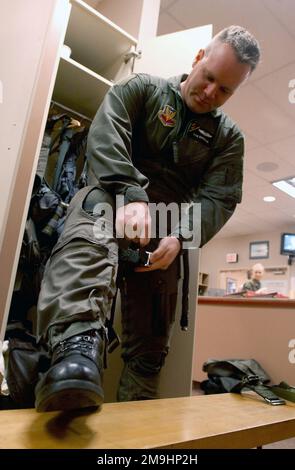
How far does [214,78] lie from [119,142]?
0.36m

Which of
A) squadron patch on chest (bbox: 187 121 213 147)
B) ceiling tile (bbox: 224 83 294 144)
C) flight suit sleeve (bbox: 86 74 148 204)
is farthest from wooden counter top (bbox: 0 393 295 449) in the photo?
ceiling tile (bbox: 224 83 294 144)

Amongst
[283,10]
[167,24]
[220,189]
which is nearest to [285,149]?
[283,10]

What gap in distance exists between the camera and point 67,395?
46 cm

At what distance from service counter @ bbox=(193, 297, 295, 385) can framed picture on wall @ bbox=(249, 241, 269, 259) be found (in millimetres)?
4552

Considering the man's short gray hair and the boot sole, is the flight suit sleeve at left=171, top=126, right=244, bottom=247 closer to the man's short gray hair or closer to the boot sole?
the man's short gray hair

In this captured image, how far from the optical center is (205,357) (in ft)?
9.14

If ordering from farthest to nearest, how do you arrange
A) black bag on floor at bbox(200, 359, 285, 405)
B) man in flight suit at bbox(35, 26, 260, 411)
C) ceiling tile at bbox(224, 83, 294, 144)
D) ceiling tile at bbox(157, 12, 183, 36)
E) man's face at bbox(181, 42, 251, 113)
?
ceiling tile at bbox(224, 83, 294, 144), ceiling tile at bbox(157, 12, 183, 36), black bag on floor at bbox(200, 359, 285, 405), man's face at bbox(181, 42, 251, 113), man in flight suit at bbox(35, 26, 260, 411)

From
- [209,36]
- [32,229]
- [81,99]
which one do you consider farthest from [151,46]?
[32,229]

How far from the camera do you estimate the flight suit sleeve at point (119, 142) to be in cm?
78

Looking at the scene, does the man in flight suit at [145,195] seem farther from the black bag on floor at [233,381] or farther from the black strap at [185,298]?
the black bag on floor at [233,381]

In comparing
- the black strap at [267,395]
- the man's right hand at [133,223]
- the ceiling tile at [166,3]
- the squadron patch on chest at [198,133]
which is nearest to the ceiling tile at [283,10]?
the ceiling tile at [166,3]

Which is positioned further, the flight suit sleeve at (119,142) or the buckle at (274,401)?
the buckle at (274,401)

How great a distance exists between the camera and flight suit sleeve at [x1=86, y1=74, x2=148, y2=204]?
30.6 inches

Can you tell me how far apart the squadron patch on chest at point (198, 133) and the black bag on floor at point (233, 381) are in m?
0.78
